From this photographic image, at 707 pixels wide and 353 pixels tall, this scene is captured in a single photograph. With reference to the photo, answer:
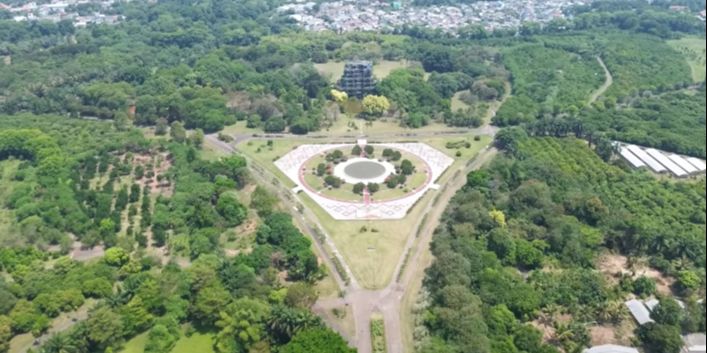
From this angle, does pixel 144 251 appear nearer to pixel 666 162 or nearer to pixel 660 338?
pixel 660 338

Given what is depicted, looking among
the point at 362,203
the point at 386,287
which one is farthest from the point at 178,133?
the point at 386,287

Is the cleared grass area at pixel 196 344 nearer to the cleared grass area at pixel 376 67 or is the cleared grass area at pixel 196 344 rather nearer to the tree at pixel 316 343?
the tree at pixel 316 343

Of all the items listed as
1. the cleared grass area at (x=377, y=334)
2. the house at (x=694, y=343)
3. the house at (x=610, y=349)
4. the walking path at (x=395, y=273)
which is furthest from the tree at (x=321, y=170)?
the house at (x=694, y=343)

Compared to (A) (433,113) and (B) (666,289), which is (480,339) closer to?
(B) (666,289)

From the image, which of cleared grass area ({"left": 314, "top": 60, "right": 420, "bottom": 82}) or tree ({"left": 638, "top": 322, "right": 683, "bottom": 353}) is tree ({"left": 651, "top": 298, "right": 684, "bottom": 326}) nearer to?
tree ({"left": 638, "top": 322, "right": 683, "bottom": 353})

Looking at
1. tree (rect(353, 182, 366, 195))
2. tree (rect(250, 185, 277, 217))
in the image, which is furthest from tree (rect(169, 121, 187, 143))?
tree (rect(353, 182, 366, 195))

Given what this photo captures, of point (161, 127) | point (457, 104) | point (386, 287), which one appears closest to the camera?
point (386, 287)

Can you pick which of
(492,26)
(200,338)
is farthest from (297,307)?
(492,26)
